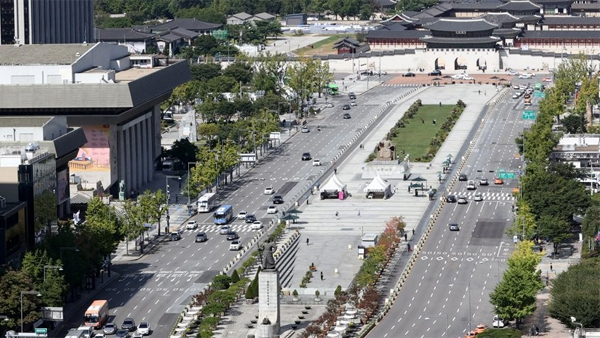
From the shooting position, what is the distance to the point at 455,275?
160 m

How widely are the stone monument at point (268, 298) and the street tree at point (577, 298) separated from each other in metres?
23.8

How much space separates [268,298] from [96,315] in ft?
52.3

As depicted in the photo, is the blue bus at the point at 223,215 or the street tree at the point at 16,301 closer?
the street tree at the point at 16,301

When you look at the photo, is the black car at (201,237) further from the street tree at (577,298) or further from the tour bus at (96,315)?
the street tree at (577,298)

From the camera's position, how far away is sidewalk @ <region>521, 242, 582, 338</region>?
455 ft

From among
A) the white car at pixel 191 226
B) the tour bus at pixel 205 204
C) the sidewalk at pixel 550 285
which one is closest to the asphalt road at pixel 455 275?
the sidewalk at pixel 550 285

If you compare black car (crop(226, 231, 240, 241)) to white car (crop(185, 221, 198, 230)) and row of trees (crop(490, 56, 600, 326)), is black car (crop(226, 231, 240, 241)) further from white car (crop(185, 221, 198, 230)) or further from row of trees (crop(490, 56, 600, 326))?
row of trees (crop(490, 56, 600, 326))

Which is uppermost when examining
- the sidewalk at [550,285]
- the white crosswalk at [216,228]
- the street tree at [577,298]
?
the street tree at [577,298]

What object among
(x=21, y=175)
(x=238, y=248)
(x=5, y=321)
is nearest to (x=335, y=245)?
(x=238, y=248)

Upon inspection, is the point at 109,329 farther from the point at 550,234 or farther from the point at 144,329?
the point at 550,234

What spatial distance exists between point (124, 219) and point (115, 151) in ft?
90.3

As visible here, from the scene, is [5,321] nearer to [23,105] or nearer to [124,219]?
[124,219]

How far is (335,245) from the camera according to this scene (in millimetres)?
174375

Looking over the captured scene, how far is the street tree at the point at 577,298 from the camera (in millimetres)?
134625
